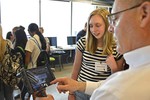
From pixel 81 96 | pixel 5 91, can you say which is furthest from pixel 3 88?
pixel 81 96

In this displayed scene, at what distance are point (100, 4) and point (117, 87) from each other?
9.36m

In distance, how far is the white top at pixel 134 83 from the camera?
58cm

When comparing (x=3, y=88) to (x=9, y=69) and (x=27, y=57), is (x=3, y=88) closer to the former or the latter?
(x=9, y=69)

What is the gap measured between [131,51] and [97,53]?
1.13 metres

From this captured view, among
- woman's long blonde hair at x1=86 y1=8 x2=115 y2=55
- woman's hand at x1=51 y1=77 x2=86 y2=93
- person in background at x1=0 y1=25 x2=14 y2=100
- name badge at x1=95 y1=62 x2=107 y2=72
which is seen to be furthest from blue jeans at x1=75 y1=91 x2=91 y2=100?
person in background at x1=0 y1=25 x2=14 y2=100

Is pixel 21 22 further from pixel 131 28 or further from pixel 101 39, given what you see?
pixel 131 28

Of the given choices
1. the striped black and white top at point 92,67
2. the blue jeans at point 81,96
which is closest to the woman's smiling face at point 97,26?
the striped black and white top at point 92,67

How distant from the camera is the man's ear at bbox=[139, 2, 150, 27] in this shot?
2.09ft

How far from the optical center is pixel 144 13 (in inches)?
25.6

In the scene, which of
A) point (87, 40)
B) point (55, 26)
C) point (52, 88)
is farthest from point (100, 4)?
point (87, 40)

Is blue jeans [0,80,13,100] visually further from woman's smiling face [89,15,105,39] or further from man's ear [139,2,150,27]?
man's ear [139,2,150,27]

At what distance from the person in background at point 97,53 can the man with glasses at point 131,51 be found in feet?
3.28

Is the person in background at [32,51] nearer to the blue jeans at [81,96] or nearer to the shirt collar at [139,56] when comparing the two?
the blue jeans at [81,96]

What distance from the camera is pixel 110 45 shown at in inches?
72.0
